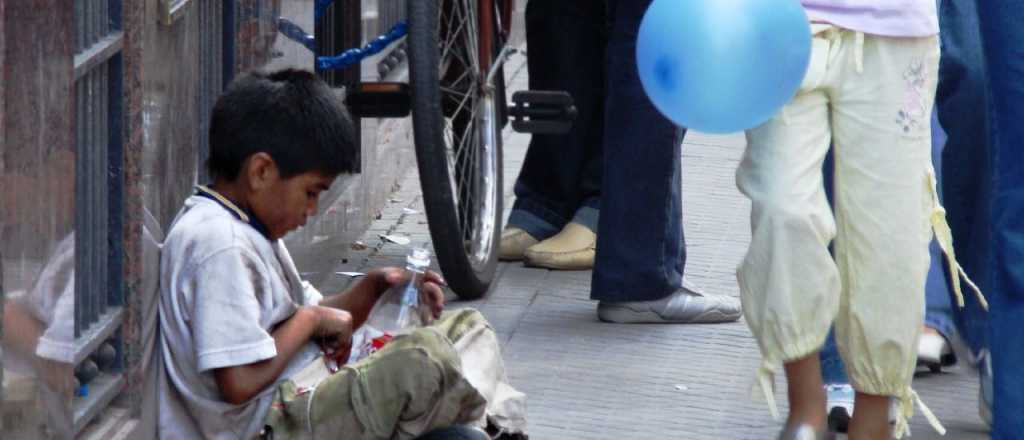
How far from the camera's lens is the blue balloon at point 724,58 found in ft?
11.1

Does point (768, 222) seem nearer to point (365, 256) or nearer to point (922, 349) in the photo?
point (922, 349)

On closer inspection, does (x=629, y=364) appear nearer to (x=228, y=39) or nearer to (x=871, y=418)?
(x=871, y=418)

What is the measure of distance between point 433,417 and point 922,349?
219 cm

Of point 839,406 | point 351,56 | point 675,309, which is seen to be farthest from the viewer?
point 675,309

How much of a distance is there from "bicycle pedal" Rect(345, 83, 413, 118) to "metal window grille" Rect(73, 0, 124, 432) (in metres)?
1.62

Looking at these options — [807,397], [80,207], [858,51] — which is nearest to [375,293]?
[80,207]

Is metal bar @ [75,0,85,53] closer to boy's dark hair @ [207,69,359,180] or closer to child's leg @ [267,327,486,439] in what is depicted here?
boy's dark hair @ [207,69,359,180]

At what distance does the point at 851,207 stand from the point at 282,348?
135 centimetres

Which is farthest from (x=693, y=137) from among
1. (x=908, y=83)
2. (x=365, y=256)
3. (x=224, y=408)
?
(x=224, y=408)

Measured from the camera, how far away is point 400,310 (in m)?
3.57

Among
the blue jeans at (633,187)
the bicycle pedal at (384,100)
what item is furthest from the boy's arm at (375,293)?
the blue jeans at (633,187)

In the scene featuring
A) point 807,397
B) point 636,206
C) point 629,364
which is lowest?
point 629,364

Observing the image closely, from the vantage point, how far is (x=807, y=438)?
396cm

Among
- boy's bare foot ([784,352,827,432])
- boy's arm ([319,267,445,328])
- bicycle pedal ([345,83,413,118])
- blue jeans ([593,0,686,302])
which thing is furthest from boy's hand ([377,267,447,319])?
blue jeans ([593,0,686,302])
